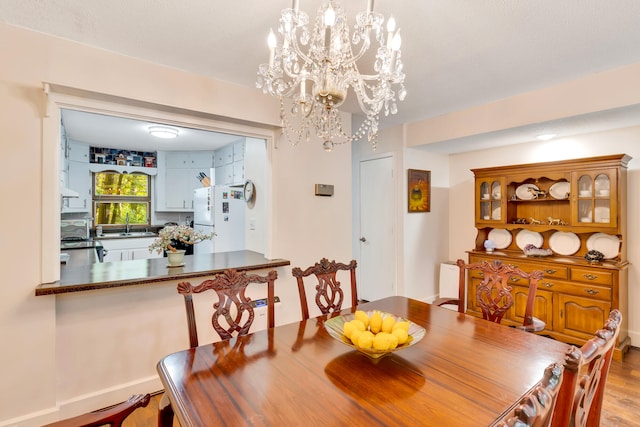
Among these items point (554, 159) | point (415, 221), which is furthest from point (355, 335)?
point (554, 159)

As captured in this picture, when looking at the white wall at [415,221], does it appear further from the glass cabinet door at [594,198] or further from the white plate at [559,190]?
the glass cabinet door at [594,198]

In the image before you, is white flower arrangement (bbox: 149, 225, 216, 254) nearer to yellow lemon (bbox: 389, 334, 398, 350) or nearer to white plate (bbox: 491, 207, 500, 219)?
yellow lemon (bbox: 389, 334, 398, 350)

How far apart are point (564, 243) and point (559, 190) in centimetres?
59

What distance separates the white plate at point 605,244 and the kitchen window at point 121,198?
659 centimetres

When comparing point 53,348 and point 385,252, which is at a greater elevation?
point 385,252

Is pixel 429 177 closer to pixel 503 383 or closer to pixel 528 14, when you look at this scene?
pixel 528 14

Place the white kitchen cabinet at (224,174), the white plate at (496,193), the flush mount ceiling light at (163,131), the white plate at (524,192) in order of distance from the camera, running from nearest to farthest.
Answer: the white plate at (524,192), the white plate at (496,193), the flush mount ceiling light at (163,131), the white kitchen cabinet at (224,174)

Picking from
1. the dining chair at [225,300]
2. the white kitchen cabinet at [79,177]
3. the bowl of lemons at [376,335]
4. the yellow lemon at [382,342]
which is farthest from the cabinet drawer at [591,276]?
the white kitchen cabinet at [79,177]

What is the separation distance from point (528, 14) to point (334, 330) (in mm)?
1983

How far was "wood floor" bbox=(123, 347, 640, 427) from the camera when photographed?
2.03 meters

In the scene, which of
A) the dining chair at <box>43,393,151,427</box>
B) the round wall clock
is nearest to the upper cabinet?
the round wall clock

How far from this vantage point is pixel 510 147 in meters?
3.96

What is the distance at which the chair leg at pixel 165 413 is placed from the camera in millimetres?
1194

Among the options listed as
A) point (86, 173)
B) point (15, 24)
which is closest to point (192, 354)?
point (15, 24)
